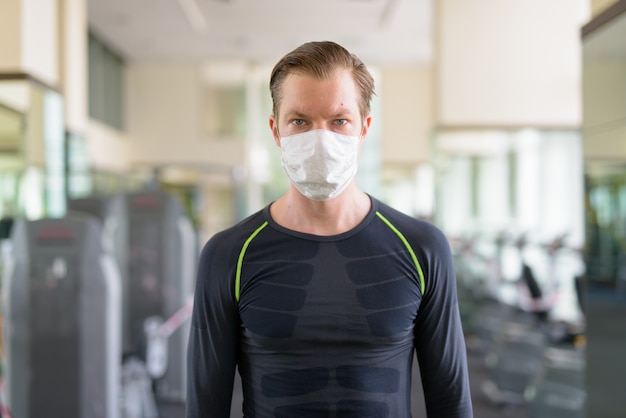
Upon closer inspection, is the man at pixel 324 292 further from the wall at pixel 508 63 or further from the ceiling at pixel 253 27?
the ceiling at pixel 253 27

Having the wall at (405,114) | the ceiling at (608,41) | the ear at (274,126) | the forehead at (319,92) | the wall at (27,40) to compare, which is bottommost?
the ear at (274,126)

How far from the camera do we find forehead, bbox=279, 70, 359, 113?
1147mm

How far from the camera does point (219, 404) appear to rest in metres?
1.25

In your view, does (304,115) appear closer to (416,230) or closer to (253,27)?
(416,230)

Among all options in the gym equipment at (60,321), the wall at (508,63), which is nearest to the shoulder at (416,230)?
the gym equipment at (60,321)

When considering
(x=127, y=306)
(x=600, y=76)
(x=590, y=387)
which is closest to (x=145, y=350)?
(x=127, y=306)

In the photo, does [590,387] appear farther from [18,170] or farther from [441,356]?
[18,170]

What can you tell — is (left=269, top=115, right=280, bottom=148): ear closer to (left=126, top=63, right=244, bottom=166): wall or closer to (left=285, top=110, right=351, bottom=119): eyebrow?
(left=285, top=110, right=351, bottom=119): eyebrow

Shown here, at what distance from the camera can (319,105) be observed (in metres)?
1.16

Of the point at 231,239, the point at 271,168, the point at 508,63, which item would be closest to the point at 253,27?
the point at 271,168

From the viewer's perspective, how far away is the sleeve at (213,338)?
3.94ft

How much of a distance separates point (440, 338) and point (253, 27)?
9580 millimetres

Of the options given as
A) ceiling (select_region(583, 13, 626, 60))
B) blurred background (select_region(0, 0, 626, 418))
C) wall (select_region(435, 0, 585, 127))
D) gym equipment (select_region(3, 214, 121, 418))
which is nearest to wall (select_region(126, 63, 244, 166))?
blurred background (select_region(0, 0, 626, 418))

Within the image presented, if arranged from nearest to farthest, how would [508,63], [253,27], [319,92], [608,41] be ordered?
[319,92] → [608,41] → [508,63] → [253,27]
